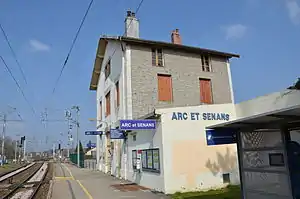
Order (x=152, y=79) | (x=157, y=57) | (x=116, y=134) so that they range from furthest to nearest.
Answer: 1. (x=157, y=57)
2. (x=152, y=79)
3. (x=116, y=134)

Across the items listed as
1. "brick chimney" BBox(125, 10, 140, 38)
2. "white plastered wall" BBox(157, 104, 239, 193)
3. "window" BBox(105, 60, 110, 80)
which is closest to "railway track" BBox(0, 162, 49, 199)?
"white plastered wall" BBox(157, 104, 239, 193)

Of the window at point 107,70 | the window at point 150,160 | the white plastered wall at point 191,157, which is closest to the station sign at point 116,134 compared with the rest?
the window at point 150,160

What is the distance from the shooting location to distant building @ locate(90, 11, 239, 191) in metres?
19.4

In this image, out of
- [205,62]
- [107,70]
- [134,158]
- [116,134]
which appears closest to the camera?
[134,158]

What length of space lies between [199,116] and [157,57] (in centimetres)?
811

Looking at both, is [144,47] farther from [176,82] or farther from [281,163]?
[281,163]

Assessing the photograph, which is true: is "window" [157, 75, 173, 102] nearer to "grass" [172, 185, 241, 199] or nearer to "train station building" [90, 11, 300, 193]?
"train station building" [90, 11, 300, 193]

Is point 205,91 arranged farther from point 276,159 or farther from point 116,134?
point 276,159

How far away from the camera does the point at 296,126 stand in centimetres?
686

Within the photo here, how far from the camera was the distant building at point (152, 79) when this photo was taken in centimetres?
1939

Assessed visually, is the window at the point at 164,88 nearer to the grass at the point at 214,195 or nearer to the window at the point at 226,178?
the window at the point at 226,178

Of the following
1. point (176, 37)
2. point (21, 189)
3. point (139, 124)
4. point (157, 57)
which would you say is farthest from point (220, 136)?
point (176, 37)

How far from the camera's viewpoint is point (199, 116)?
46.9 ft

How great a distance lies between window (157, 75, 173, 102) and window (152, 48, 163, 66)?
1.03m
